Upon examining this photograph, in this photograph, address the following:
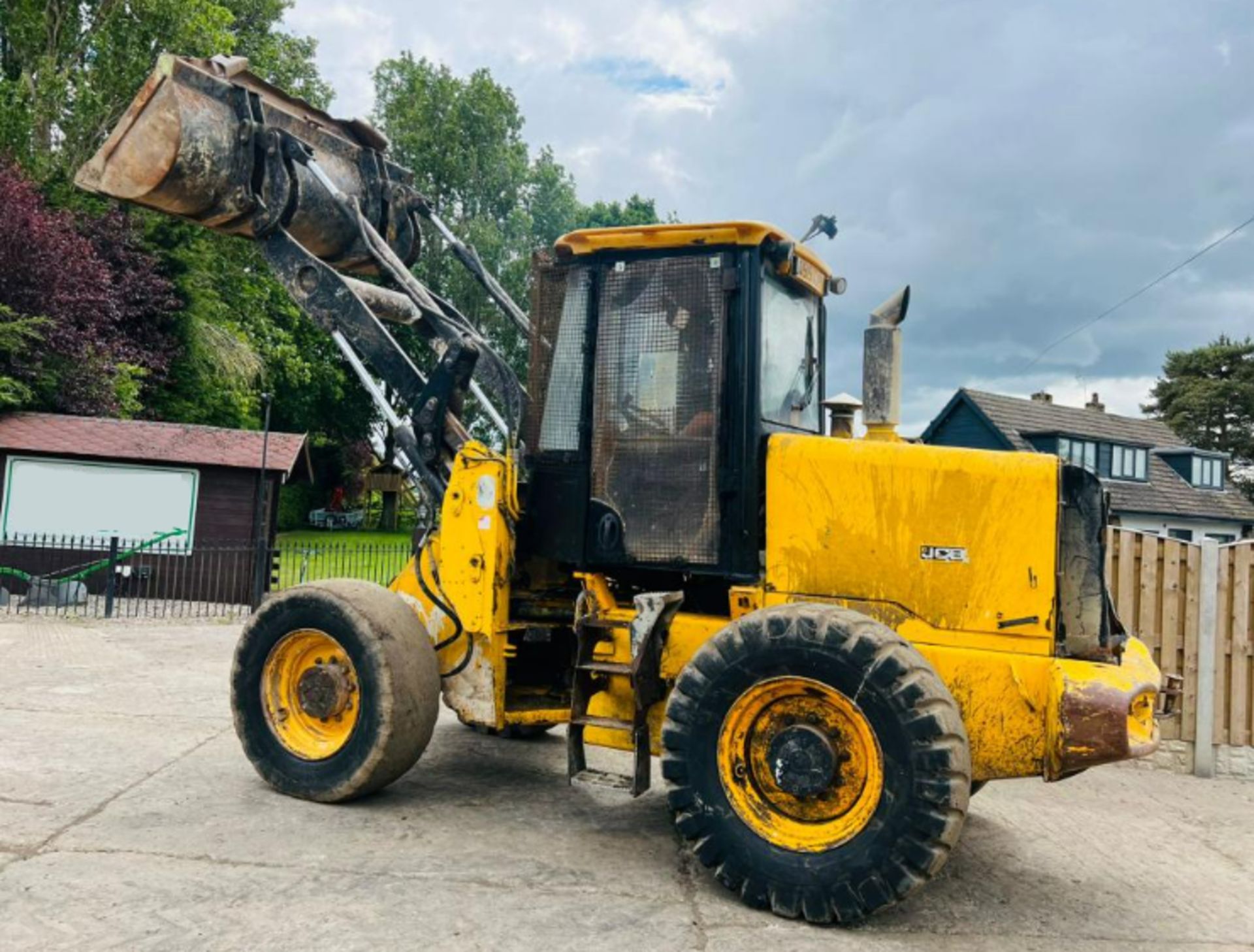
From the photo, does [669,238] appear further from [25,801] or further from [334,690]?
[25,801]

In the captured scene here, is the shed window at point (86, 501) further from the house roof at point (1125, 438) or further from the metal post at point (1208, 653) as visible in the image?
the house roof at point (1125, 438)

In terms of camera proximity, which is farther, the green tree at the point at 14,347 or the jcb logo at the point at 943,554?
the green tree at the point at 14,347

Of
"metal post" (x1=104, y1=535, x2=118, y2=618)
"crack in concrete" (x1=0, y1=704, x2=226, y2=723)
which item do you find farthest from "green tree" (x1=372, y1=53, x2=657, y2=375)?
"crack in concrete" (x1=0, y1=704, x2=226, y2=723)

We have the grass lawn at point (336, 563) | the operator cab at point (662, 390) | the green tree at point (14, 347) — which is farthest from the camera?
the grass lawn at point (336, 563)

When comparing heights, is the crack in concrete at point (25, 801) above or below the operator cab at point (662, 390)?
below

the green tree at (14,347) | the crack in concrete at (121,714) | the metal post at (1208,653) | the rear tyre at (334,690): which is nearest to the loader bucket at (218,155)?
the rear tyre at (334,690)

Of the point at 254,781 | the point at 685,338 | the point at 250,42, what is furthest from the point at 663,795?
the point at 250,42

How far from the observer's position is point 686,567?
473cm

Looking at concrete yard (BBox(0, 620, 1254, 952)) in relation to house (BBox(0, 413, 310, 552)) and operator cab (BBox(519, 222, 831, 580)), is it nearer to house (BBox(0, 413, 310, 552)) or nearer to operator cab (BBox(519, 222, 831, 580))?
operator cab (BBox(519, 222, 831, 580))

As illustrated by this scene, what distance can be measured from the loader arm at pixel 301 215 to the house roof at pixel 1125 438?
25339 mm

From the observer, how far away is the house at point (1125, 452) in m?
29.6

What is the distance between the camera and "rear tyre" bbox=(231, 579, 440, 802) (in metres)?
4.84

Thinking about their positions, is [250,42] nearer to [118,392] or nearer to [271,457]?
[118,392]

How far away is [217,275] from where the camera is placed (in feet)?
80.7
